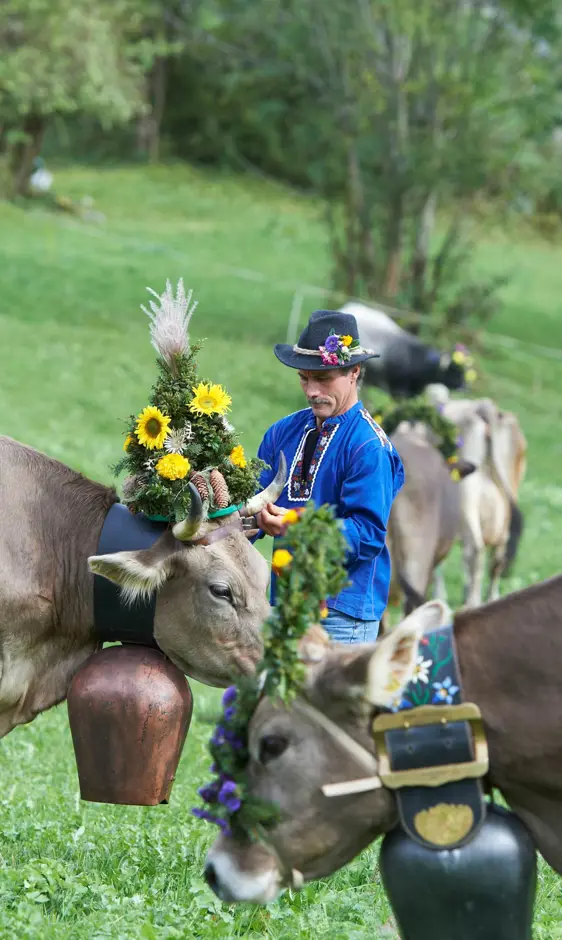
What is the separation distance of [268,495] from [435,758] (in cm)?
203

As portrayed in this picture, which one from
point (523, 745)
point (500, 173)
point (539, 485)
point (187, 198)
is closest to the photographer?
point (523, 745)

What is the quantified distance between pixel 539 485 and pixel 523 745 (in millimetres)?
15177

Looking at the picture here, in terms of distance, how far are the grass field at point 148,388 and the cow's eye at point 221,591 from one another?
107 centimetres

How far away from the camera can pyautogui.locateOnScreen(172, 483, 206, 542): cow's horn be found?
196 inches

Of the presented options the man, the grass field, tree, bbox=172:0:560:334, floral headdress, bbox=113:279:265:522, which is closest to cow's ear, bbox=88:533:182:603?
floral headdress, bbox=113:279:265:522

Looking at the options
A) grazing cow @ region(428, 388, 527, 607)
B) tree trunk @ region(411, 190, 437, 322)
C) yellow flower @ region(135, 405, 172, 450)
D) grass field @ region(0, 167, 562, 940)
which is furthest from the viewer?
tree trunk @ region(411, 190, 437, 322)

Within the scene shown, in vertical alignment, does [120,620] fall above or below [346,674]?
below

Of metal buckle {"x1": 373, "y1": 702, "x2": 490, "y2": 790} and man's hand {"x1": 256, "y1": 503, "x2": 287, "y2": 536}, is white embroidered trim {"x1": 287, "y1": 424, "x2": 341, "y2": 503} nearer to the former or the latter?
man's hand {"x1": 256, "y1": 503, "x2": 287, "y2": 536}

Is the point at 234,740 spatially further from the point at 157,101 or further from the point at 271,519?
the point at 157,101

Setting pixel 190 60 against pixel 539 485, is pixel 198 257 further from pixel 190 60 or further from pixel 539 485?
pixel 190 60

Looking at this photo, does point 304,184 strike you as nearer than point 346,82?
No

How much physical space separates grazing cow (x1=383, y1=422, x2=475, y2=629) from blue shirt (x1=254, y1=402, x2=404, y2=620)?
452 cm

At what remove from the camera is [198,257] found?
30656mm

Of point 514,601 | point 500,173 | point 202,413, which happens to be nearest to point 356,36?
point 500,173
